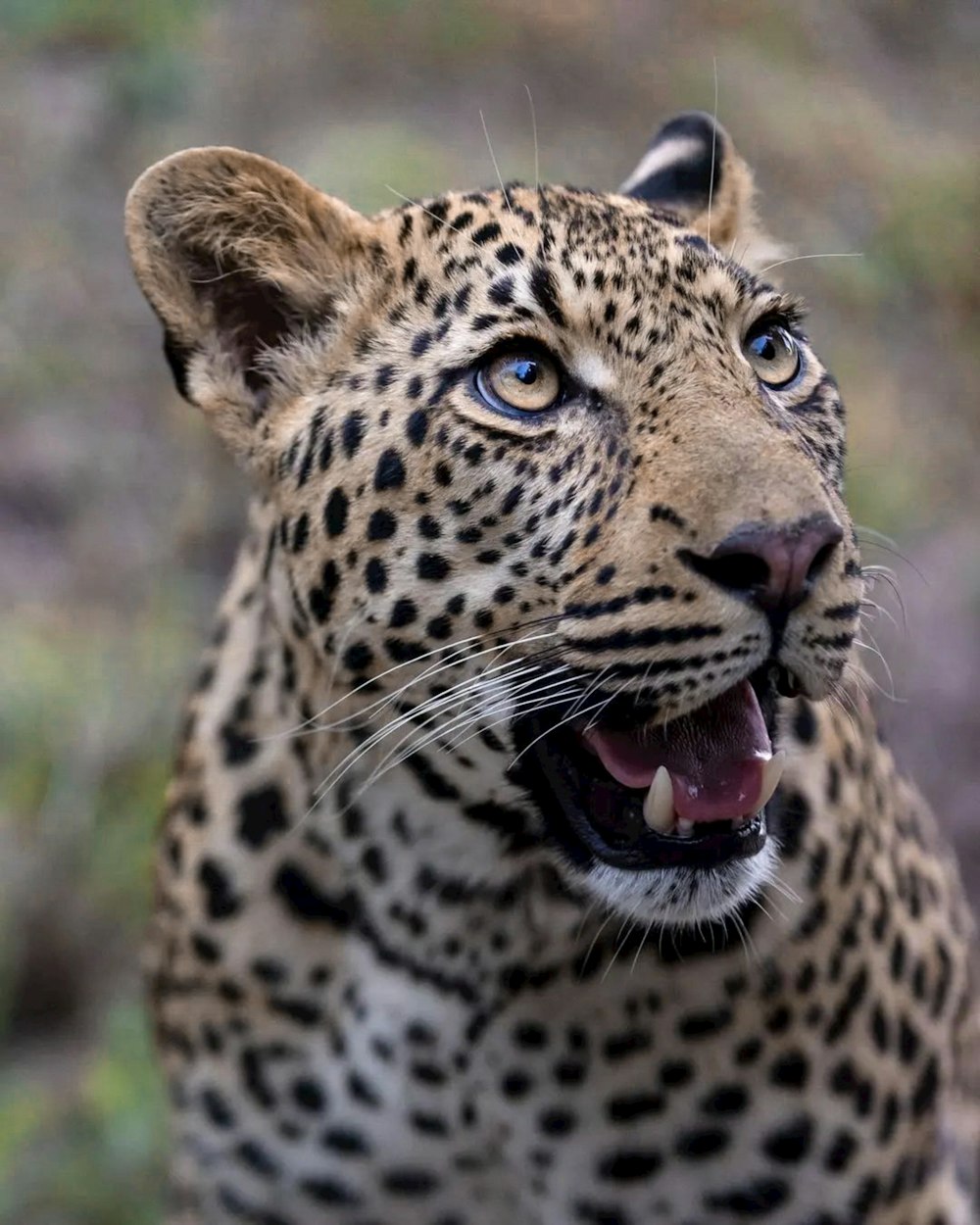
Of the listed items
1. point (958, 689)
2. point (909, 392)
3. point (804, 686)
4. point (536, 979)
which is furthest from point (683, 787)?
point (909, 392)

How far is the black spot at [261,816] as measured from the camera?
392cm

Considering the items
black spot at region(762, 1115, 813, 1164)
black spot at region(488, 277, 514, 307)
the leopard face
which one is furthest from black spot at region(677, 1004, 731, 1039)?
black spot at region(488, 277, 514, 307)

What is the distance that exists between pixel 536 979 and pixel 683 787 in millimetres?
808

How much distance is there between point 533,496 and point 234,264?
2.80 feet

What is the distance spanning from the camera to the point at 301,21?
10.4m

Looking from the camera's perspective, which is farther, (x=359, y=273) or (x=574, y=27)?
(x=574, y=27)

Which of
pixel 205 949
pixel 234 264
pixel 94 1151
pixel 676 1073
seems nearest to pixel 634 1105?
pixel 676 1073

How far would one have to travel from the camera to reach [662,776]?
312cm

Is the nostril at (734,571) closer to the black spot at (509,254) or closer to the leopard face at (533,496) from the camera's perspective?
the leopard face at (533,496)

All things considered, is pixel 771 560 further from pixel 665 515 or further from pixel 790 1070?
pixel 790 1070

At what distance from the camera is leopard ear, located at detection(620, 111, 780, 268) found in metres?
3.99

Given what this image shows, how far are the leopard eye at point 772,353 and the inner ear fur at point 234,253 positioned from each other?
2.52 feet

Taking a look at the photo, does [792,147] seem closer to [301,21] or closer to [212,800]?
[301,21]

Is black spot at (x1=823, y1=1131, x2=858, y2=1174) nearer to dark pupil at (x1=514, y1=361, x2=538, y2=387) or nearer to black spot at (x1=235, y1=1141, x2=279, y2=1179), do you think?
black spot at (x1=235, y1=1141, x2=279, y2=1179)
